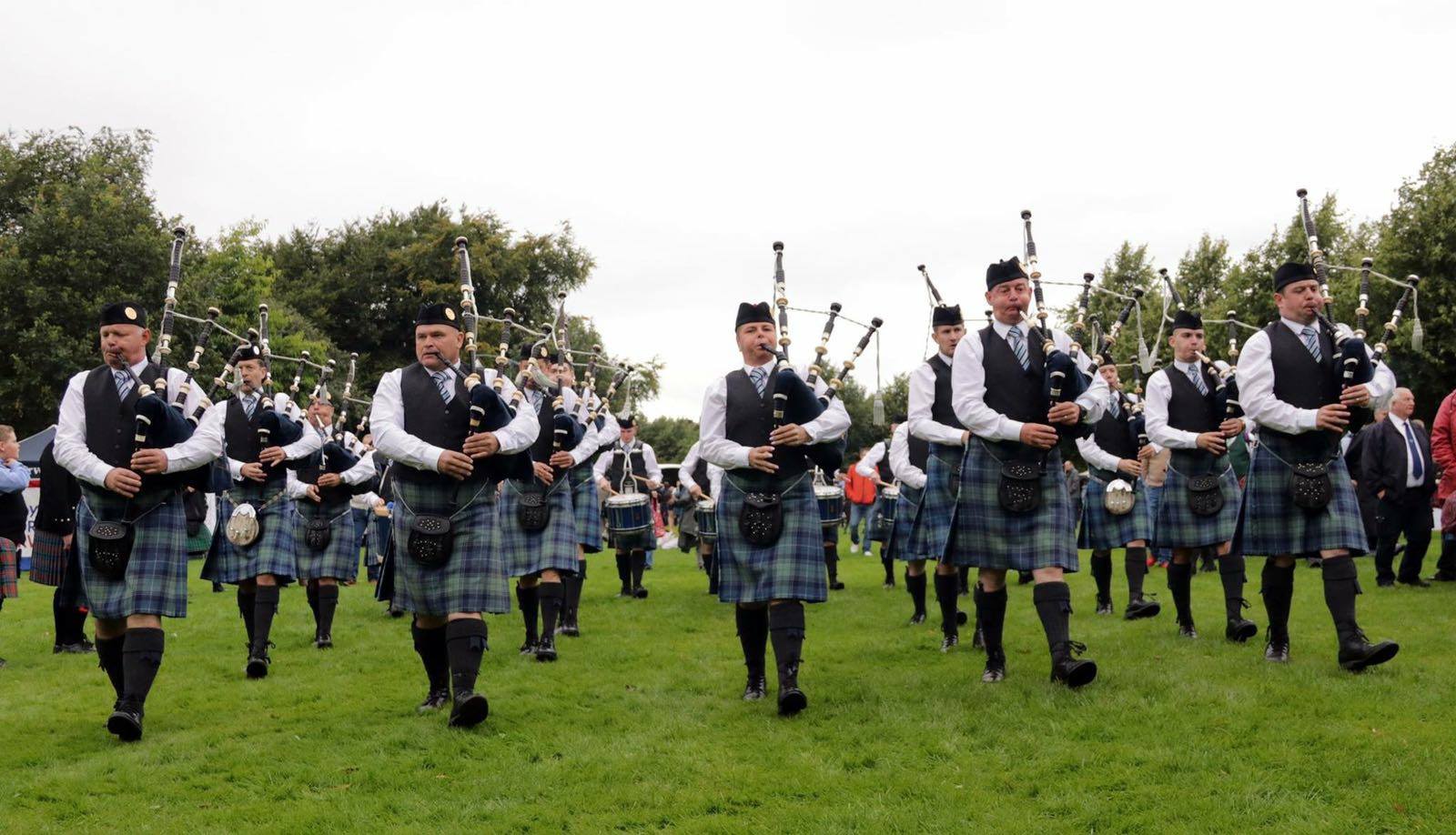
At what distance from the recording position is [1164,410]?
6992 mm

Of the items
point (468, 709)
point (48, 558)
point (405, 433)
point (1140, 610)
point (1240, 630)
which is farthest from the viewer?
point (1140, 610)

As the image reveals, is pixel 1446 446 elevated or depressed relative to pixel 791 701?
elevated

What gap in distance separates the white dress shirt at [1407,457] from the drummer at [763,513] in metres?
6.89

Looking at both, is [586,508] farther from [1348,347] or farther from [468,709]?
[1348,347]

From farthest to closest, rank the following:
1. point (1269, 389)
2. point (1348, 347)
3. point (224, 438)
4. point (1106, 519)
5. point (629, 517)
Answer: point (629, 517) < point (1106, 519) < point (224, 438) < point (1269, 389) < point (1348, 347)

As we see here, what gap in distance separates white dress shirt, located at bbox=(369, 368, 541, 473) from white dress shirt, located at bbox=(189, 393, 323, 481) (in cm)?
70

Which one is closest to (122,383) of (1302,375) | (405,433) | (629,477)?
(405,433)

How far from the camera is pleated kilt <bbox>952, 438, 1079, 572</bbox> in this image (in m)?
5.38

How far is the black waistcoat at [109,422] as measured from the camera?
17.0ft

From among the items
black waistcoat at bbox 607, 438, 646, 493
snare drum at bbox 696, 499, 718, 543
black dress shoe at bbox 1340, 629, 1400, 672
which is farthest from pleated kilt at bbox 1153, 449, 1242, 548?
black waistcoat at bbox 607, 438, 646, 493

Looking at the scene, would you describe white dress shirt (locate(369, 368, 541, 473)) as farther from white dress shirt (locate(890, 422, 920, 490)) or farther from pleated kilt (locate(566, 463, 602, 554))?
white dress shirt (locate(890, 422, 920, 490))

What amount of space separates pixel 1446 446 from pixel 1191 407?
13.3 feet

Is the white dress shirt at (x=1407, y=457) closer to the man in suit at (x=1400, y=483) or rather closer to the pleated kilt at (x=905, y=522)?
the man in suit at (x=1400, y=483)

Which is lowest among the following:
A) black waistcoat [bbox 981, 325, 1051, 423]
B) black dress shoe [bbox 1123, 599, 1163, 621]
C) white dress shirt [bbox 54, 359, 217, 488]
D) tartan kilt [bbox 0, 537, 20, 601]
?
black dress shoe [bbox 1123, 599, 1163, 621]
